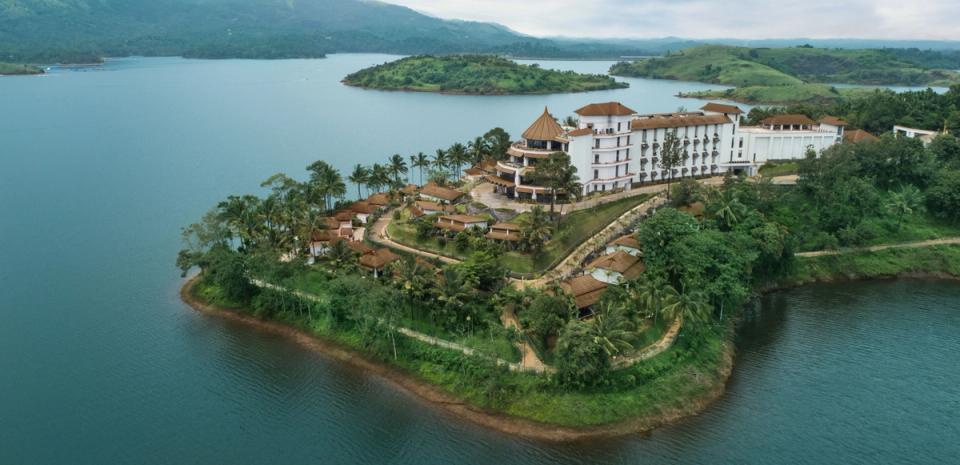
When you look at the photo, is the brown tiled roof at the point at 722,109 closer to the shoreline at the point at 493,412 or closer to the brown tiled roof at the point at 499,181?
the brown tiled roof at the point at 499,181

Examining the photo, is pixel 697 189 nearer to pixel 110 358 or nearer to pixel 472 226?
pixel 472 226

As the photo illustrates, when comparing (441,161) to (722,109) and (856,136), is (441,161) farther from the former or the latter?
(856,136)

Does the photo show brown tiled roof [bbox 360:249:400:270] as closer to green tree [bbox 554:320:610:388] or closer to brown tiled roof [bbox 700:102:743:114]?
green tree [bbox 554:320:610:388]

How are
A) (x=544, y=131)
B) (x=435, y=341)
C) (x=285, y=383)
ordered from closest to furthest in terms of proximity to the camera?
(x=285, y=383)
(x=435, y=341)
(x=544, y=131)

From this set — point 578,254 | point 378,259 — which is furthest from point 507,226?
point 378,259

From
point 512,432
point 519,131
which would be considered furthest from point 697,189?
point 519,131
